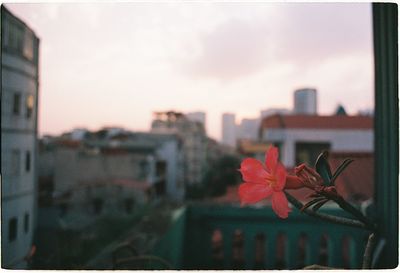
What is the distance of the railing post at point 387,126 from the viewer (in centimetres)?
90

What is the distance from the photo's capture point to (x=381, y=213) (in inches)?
44.8

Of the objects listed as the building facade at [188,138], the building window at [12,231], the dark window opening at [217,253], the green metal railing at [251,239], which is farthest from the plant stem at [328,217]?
the building facade at [188,138]

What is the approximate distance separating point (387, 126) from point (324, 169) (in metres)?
0.76

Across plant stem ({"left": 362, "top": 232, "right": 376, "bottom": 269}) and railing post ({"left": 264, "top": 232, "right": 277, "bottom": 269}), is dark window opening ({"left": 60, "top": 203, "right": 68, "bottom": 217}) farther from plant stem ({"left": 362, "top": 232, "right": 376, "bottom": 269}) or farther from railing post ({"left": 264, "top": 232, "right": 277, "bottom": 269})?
plant stem ({"left": 362, "top": 232, "right": 376, "bottom": 269})

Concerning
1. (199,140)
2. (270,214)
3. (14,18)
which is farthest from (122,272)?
(199,140)

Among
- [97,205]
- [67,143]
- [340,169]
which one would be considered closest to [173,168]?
[67,143]

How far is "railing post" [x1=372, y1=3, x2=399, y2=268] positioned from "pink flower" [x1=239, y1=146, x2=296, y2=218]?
62cm

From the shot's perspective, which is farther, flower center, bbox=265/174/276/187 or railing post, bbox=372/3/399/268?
railing post, bbox=372/3/399/268

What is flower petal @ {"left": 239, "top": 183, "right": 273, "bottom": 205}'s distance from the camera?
0.43 meters

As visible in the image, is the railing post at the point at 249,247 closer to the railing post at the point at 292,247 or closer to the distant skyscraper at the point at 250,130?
the railing post at the point at 292,247

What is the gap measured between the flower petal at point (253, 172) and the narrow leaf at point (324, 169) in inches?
3.1

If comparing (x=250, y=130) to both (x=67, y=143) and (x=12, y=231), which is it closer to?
(x=67, y=143)

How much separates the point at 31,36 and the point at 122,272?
1288 mm

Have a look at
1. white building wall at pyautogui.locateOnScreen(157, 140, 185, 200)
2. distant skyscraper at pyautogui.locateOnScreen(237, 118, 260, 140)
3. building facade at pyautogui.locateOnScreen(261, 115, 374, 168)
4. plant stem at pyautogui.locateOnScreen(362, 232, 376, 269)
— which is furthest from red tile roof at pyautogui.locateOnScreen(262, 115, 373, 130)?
plant stem at pyautogui.locateOnScreen(362, 232, 376, 269)
